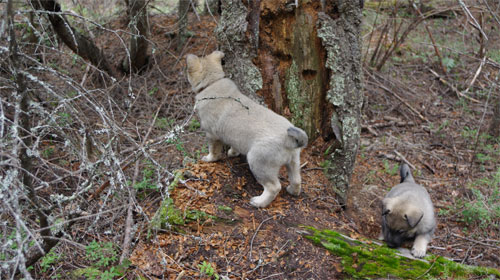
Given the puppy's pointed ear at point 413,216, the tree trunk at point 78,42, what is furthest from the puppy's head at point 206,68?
the puppy's pointed ear at point 413,216

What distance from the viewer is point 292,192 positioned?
4.51m

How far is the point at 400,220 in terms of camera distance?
15.5 feet

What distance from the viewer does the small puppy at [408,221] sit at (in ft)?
15.3

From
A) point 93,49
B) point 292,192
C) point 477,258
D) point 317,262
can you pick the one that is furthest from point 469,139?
point 93,49

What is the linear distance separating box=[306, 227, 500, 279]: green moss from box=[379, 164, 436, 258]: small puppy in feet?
1.39

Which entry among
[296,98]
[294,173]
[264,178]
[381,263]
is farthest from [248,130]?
[381,263]

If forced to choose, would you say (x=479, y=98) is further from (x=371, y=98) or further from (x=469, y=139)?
(x=371, y=98)

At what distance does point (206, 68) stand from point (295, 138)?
1.68 meters

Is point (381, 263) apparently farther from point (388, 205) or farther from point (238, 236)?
point (238, 236)

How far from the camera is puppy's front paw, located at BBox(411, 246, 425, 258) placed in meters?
4.44

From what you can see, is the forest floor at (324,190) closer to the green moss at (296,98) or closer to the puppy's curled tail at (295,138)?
the green moss at (296,98)

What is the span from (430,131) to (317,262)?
232 inches

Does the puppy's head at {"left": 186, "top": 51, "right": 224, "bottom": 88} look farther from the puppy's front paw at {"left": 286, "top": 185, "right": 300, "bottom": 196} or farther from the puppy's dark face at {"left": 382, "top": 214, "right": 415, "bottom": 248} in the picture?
the puppy's dark face at {"left": 382, "top": 214, "right": 415, "bottom": 248}

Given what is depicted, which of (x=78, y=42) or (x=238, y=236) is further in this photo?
(x=78, y=42)
